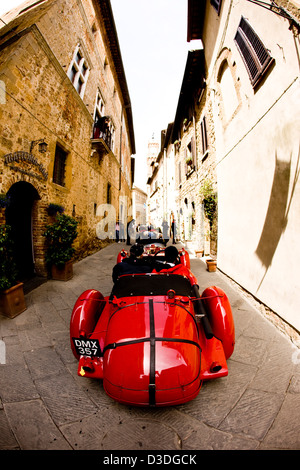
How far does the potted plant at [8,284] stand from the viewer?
125 inches

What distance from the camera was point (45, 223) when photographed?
211 inches

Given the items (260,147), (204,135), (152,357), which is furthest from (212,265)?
(204,135)

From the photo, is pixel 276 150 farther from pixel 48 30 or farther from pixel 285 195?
pixel 48 30

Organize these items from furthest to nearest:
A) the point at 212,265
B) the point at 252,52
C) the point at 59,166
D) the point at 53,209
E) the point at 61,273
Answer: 1. the point at 59,166
2. the point at 212,265
3. the point at 53,209
4. the point at 61,273
5. the point at 252,52

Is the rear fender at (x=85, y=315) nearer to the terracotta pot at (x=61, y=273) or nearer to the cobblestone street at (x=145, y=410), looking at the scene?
the cobblestone street at (x=145, y=410)

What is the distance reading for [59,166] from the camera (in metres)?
6.39

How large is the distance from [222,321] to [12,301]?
337cm

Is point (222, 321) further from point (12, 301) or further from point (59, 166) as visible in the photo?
point (59, 166)

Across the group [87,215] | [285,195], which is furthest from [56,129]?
[285,195]

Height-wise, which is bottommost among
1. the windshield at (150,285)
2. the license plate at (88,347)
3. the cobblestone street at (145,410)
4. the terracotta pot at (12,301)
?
the cobblestone street at (145,410)

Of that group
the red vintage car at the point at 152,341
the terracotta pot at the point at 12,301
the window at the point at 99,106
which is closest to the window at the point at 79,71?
the window at the point at 99,106

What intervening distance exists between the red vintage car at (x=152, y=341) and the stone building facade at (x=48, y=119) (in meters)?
3.37

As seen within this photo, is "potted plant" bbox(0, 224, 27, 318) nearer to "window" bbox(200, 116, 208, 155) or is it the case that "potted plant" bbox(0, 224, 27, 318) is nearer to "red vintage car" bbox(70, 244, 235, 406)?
"red vintage car" bbox(70, 244, 235, 406)

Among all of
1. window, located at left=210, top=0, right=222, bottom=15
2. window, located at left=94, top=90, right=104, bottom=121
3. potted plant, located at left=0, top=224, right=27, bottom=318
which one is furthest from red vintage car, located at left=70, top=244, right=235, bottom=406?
window, located at left=94, top=90, right=104, bottom=121
